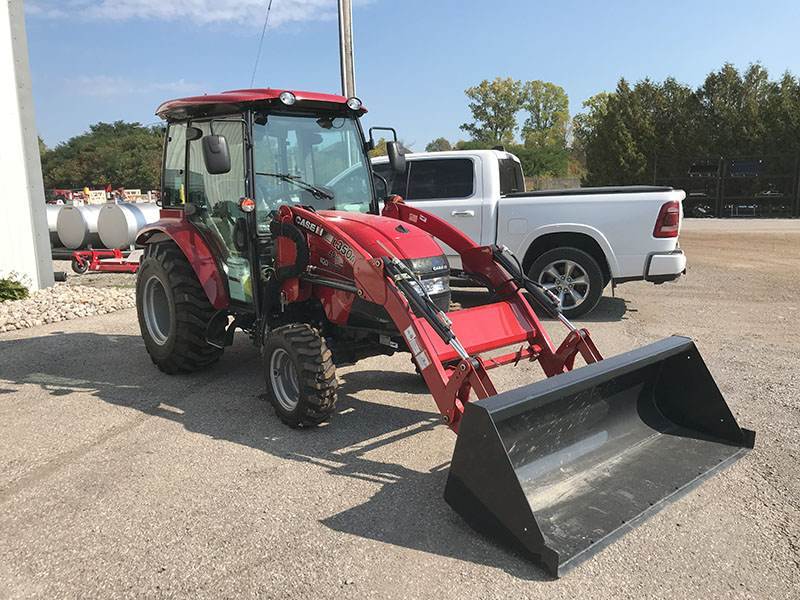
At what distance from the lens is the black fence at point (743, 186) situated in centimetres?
2892

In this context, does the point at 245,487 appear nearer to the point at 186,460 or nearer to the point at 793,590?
the point at 186,460

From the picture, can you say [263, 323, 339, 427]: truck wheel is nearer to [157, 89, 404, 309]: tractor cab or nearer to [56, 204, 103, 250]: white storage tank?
[157, 89, 404, 309]: tractor cab

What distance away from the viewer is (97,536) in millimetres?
3229

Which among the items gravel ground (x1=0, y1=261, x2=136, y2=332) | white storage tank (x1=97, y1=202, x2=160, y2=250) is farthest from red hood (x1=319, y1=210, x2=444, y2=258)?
white storage tank (x1=97, y1=202, x2=160, y2=250)

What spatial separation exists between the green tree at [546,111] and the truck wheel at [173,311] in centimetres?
6638

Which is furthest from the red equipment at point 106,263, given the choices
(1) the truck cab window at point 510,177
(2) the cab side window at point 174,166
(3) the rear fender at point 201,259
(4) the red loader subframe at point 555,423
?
(4) the red loader subframe at point 555,423

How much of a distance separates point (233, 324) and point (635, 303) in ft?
20.4

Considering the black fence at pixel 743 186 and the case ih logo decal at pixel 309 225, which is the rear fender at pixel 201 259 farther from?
the black fence at pixel 743 186

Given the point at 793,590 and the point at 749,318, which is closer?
the point at 793,590

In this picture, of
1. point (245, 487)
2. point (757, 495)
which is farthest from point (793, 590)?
point (245, 487)

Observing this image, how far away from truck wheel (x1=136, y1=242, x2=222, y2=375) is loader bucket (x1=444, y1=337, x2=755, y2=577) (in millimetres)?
3198

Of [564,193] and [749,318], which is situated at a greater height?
[564,193]

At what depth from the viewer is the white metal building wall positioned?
9.82m

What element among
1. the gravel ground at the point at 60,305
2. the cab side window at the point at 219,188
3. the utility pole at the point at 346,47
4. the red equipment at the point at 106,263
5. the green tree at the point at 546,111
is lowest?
the gravel ground at the point at 60,305
